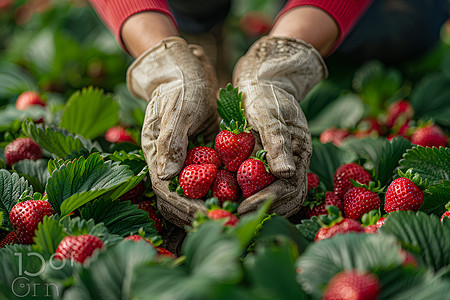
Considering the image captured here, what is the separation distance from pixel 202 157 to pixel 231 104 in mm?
143

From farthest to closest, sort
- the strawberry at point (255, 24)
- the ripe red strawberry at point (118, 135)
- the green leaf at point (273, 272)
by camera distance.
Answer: the strawberry at point (255, 24), the ripe red strawberry at point (118, 135), the green leaf at point (273, 272)

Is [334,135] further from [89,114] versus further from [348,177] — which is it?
[89,114]

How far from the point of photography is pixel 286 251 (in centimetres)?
59

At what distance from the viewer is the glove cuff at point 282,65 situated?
107 centimetres

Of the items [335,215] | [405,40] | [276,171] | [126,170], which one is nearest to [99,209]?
[126,170]

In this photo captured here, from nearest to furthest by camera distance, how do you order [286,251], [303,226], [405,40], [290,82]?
1. [286,251]
2. [303,226]
3. [290,82]
4. [405,40]

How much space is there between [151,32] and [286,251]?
77cm

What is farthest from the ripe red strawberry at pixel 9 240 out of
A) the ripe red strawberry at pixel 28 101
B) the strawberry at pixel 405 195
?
the strawberry at pixel 405 195

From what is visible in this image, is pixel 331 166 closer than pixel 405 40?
Yes

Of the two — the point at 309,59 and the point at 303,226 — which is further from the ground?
the point at 309,59

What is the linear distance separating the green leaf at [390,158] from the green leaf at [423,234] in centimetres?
31

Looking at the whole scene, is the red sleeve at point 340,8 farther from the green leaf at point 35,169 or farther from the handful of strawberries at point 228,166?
the green leaf at point 35,169

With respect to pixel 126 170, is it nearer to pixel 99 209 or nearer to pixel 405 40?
pixel 99 209

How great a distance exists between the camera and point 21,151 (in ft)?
3.81
